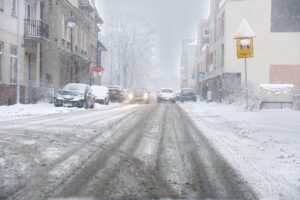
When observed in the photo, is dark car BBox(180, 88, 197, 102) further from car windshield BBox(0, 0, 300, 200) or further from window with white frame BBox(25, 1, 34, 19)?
window with white frame BBox(25, 1, 34, 19)

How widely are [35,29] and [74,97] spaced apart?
18.1 ft

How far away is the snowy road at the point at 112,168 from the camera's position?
5.50 m

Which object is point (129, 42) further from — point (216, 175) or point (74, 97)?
point (216, 175)

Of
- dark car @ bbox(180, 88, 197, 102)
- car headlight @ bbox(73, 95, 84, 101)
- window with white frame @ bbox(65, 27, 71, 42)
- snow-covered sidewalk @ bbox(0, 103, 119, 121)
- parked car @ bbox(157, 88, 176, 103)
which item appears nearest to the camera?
snow-covered sidewalk @ bbox(0, 103, 119, 121)

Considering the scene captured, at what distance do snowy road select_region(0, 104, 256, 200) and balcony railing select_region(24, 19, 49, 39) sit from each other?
18116 mm

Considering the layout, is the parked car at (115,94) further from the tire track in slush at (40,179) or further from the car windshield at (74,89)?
the tire track in slush at (40,179)

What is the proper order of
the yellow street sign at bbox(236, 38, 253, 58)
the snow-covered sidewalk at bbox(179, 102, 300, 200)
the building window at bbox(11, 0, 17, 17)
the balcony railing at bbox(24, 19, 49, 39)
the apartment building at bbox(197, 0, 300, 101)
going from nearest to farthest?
the snow-covered sidewalk at bbox(179, 102, 300, 200) → the yellow street sign at bbox(236, 38, 253, 58) → the building window at bbox(11, 0, 17, 17) → the balcony railing at bbox(24, 19, 49, 39) → the apartment building at bbox(197, 0, 300, 101)

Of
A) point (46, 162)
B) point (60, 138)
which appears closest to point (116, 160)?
point (46, 162)

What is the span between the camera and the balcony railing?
28312mm

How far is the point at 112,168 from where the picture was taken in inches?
273

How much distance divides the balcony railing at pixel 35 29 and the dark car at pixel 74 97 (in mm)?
3829

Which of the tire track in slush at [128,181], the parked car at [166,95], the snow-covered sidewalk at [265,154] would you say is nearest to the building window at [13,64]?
the snow-covered sidewalk at [265,154]

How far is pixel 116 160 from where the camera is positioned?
25.1ft

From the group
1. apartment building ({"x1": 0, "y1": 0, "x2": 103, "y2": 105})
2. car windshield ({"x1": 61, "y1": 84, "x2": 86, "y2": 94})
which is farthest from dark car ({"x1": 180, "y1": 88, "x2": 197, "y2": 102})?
car windshield ({"x1": 61, "y1": 84, "x2": 86, "y2": 94})
